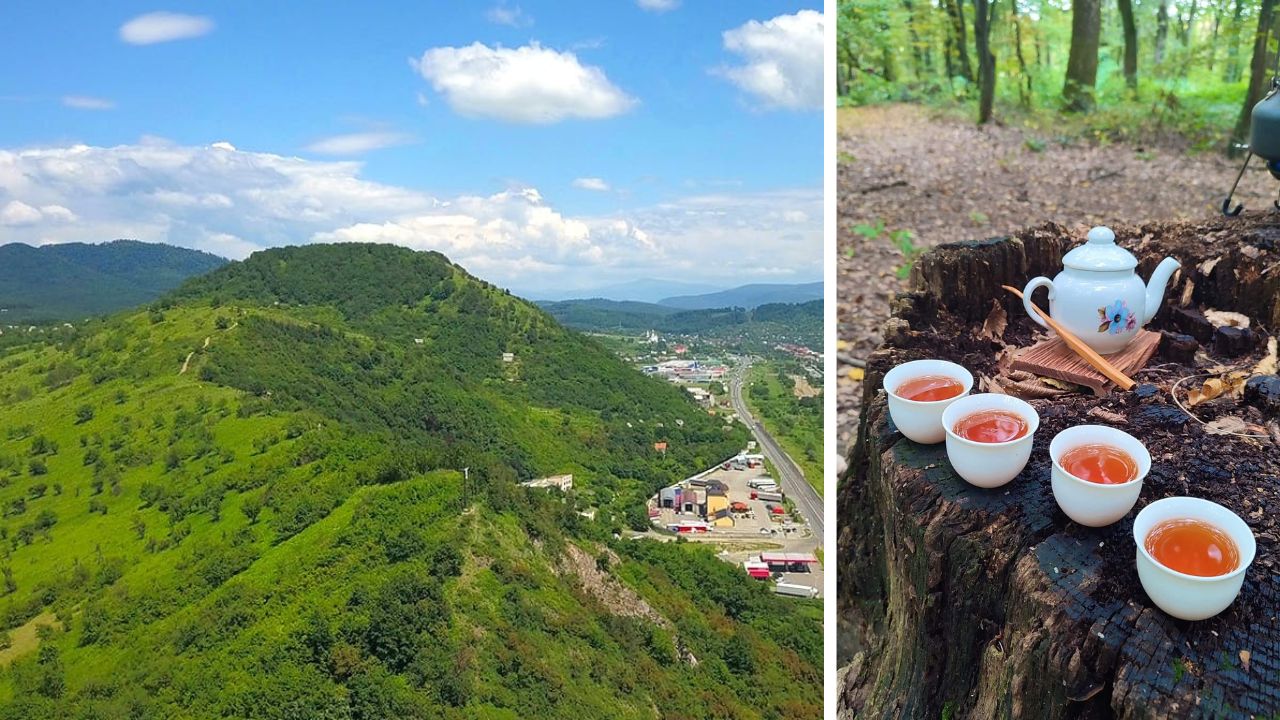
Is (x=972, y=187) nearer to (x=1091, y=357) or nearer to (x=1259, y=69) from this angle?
(x=1259, y=69)

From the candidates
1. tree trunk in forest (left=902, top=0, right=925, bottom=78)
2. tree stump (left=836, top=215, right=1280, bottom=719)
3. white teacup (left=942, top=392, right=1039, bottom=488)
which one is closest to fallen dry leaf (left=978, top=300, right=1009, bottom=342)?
tree stump (left=836, top=215, right=1280, bottom=719)

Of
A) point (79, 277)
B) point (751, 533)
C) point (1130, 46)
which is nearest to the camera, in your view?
point (79, 277)

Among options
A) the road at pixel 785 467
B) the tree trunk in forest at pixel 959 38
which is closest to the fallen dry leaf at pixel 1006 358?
the road at pixel 785 467

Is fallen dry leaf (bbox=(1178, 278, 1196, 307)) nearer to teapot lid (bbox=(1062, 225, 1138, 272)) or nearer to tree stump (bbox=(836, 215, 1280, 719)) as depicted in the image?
tree stump (bbox=(836, 215, 1280, 719))

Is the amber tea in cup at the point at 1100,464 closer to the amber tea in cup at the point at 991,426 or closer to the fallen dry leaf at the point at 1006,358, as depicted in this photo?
the amber tea in cup at the point at 991,426

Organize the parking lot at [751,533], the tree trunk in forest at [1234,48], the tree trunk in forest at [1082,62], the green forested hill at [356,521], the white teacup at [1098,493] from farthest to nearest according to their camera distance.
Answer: the parking lot at [751,533] → the tree trunk in forest at [1082,62] → the tree trunk in forest at [1234,48] → the green forested hill at [356,521] → the white teacup at [1098,493]

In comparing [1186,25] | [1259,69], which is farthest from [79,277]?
[1186,25]

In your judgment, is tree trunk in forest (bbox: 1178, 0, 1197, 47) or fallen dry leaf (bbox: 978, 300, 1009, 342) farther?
tree trunk in forest (bbox: 1178, 0, 1197, 47)
